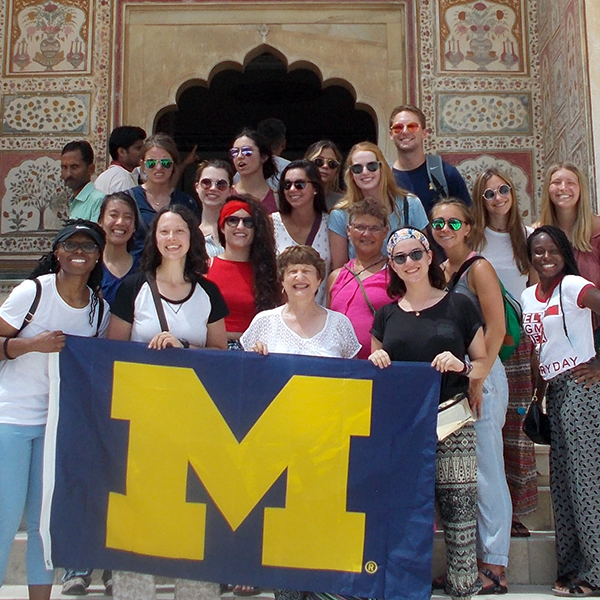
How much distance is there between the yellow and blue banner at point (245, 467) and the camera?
3.57 meters

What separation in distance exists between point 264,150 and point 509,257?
158 centimetres

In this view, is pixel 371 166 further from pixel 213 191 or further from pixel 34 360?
pixel 34 360

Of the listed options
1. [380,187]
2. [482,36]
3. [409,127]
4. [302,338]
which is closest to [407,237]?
[302,338]

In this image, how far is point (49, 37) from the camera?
8062 mm

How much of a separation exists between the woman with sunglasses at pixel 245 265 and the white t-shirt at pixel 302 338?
0.27 meters

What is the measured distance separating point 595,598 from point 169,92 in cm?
576

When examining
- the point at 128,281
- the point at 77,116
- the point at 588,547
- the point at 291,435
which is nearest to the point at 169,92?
the point at 77,116

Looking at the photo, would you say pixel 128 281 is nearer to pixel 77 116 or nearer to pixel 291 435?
pixel 291 435

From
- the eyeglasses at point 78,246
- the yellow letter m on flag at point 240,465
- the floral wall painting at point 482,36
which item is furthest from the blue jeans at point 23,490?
the floral wall painting at point 482,36

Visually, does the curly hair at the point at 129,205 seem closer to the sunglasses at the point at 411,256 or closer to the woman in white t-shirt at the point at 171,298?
the woman in white t-shirt at the point at 171,298

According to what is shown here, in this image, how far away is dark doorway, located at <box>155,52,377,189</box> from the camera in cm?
1146

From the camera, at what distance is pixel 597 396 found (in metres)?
3.98

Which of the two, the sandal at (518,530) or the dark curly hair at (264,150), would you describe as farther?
the dark curly hair at (264,150)

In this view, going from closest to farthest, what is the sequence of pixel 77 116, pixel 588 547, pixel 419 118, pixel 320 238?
pixel 588 547, pixel 320 238, pixel 419 118, pixel 77 116
